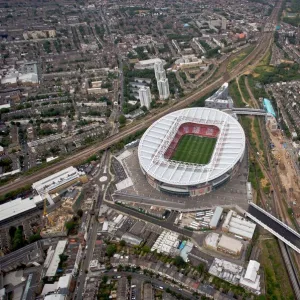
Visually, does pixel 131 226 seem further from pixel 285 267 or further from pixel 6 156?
pixel 6 156

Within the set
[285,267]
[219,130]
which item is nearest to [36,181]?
[219,130]

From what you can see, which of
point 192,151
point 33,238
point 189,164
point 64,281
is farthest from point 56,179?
point 192,151

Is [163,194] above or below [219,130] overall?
below

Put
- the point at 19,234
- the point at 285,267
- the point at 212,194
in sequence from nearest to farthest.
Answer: the point at 285,267 < the point at 19,234 < the point at 212,194

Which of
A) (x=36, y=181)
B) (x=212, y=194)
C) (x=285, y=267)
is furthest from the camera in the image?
(x=36, y=181)

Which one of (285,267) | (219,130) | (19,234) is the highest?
(219,130)

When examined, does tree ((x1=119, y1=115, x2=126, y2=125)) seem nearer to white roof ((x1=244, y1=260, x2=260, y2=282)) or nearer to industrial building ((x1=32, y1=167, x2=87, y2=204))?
industrial building ((x1=32, y1=167, x2=87, y2=204))
